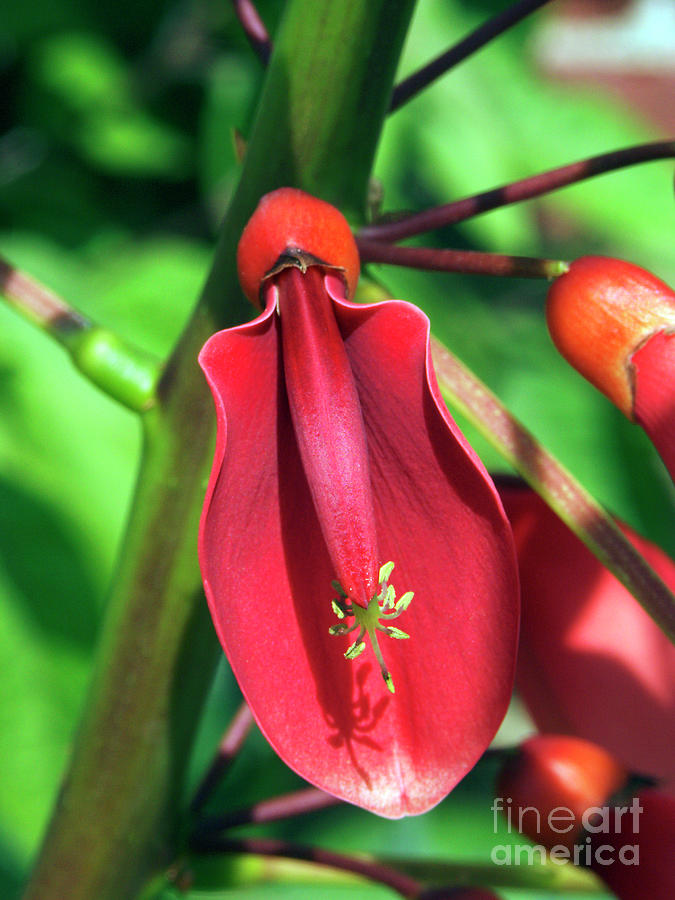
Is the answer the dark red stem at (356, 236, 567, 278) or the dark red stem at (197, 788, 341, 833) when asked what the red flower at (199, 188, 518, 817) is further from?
the dark red stem at (197, 788, 341, 833)

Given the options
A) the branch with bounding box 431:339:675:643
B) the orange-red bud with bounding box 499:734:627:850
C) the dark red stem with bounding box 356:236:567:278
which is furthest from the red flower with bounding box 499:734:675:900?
the dark red stem with bounding box 356:236:567:278

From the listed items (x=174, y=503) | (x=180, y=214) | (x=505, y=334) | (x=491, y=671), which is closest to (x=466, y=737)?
(x=491, y=671)

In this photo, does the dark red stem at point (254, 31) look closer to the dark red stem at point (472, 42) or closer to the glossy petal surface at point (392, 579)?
the dark red stem at point (472, 42)

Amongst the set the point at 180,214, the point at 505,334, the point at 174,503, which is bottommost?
the point at 174,503

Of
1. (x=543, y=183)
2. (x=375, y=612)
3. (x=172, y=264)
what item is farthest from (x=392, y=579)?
(x=172, y=264)

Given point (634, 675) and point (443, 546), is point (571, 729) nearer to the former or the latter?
point (634, 675)

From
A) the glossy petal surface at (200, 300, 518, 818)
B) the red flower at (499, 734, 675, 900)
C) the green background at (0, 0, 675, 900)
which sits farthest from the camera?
the green background at (0, 0, 675, 900)

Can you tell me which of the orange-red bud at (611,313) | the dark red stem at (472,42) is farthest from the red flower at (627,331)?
the dark red stem at (472,42)
